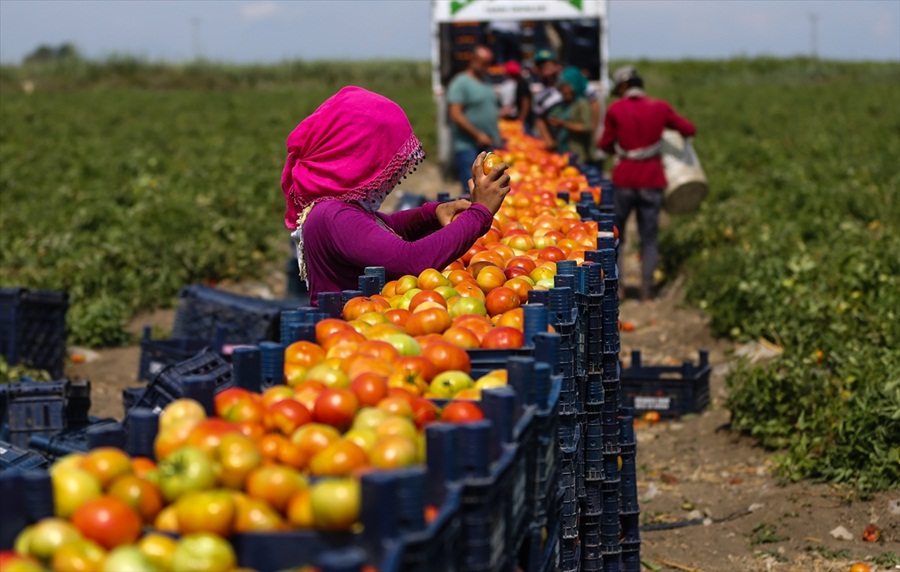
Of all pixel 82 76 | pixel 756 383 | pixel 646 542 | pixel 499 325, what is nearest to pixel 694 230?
pixel 756 383

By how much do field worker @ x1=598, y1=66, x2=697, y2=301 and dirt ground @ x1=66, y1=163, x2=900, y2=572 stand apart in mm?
2089

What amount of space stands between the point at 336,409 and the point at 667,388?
5.21 meters

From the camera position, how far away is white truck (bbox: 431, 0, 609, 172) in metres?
15.8

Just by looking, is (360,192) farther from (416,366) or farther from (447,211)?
(416,366)

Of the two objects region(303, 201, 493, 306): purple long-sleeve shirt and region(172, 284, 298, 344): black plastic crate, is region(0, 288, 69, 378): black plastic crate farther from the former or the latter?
region(303, 201, 493, 306): purple long-sleeve shirt

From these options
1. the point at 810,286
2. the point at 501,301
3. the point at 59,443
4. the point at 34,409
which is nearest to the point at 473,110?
the point at 810,286

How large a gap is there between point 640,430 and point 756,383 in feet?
3.26

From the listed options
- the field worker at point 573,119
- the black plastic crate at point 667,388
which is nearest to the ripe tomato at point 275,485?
the black plastic crate at point 667,388

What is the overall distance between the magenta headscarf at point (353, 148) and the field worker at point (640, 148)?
6.33m

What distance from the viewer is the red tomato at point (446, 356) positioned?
2947mm

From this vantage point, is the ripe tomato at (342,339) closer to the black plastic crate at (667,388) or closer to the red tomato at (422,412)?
the red tomato at (422,412)

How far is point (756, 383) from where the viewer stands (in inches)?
266

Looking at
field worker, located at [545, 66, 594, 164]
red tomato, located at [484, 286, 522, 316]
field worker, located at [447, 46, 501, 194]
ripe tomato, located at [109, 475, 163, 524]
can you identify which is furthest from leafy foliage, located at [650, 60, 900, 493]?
ripe tomato, located at [109, 475, 163, 524]

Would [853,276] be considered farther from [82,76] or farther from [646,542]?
[82,76]
